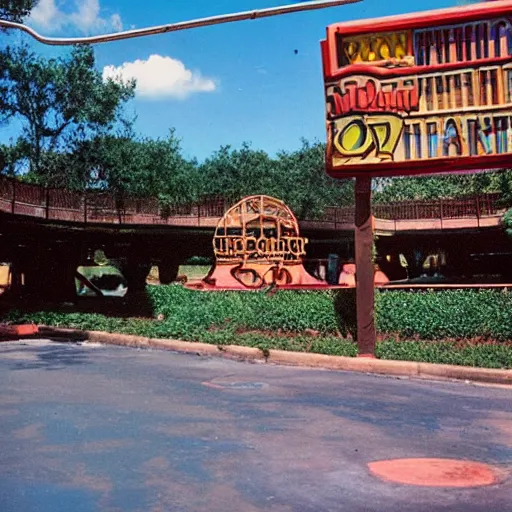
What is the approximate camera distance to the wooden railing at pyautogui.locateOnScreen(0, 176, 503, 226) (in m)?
20.3

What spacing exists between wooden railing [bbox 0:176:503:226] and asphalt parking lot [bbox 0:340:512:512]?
10.2 meters

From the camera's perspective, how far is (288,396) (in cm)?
864

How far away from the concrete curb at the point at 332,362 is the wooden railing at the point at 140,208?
6.71 metres

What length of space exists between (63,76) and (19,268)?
19.8 m

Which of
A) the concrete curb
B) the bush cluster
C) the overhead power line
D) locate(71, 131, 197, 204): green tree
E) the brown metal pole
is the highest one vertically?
locate(71, 131, 197, 204): green tree

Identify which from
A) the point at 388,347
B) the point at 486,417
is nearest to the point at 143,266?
the point at 388,347

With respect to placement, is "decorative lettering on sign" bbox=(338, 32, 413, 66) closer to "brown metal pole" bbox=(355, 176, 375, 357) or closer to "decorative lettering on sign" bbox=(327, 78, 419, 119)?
"decorative lettering on sign" bbox=(327, 78, 419, 119)

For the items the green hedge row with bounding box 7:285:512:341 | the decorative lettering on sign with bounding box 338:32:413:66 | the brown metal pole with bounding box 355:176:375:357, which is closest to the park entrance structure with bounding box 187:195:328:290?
the green hedge row with bounding box 7:285:512:341

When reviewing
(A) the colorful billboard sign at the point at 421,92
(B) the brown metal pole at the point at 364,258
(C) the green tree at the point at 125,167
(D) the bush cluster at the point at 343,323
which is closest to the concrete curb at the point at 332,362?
(D) the bush cluster at the point at 343,323

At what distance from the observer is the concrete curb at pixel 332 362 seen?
1041 cm

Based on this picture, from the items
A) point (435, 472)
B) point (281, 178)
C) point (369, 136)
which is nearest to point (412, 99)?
point (369, 136)

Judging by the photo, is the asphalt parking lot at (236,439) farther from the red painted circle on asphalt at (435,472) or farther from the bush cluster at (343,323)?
the bush cluster at (343,323)

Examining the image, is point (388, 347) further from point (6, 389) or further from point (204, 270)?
point (204, 270)

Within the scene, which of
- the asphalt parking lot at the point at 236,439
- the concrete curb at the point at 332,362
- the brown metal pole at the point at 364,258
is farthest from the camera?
the brown metal pole at the point at 364,258
